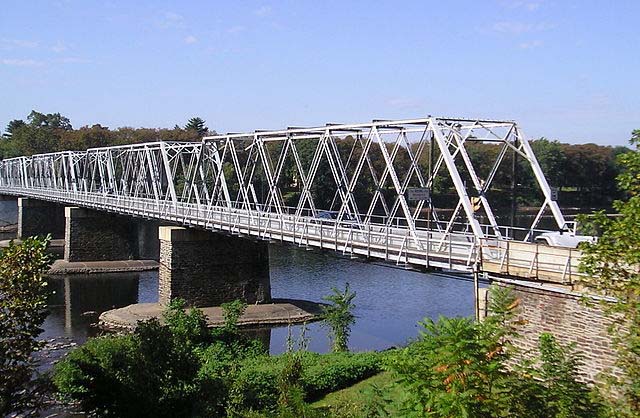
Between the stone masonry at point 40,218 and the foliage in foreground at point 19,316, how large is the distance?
245ft

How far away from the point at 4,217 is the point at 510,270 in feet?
356

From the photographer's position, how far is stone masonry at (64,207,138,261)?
6369 centimetres

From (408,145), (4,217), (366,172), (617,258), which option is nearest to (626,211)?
(617,258)

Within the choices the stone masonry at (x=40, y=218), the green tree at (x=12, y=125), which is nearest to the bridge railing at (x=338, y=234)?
the stone masonry at (x=40, y=218)

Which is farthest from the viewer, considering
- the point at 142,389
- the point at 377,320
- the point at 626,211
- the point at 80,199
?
the point at 80,199

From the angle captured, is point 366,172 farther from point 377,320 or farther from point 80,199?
point 377,320

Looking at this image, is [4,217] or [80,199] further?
[4,217]

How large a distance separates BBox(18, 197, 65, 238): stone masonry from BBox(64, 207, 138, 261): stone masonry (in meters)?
20.1

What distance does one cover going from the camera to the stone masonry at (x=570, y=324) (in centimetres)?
1708

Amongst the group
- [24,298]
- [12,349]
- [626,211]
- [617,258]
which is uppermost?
[626,211]

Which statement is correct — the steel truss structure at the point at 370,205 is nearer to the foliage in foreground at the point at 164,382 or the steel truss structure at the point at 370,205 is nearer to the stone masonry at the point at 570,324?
the stone masonry at the point at 570,324

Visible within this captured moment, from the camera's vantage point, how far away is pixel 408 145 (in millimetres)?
30344

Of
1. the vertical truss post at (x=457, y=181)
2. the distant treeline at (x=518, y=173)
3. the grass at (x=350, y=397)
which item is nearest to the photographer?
the grass at (x=350, y=397)

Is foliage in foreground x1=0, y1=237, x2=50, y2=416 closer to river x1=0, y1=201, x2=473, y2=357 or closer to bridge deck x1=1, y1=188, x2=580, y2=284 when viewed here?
bridge deck x1=1, y1=188, x2=580, y2=284
